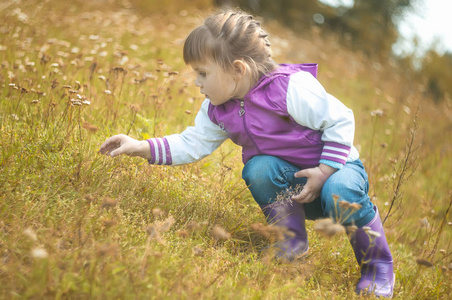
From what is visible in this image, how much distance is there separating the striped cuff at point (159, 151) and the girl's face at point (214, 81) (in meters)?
0.35

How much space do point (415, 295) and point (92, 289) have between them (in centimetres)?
151

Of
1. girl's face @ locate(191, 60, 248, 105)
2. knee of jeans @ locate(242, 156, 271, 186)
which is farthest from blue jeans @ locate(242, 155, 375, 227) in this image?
girl's face @ locate(191, 60, 248, 105)

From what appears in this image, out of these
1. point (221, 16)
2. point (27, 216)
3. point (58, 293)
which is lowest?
point (27, 216)

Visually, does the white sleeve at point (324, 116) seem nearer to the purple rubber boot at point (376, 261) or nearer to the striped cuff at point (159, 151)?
the purple rubber boot at point (376, 261)

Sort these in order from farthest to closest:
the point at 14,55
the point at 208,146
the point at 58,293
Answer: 1. the point at 14,55
2. the point at 208,146
3. the point at 58,293

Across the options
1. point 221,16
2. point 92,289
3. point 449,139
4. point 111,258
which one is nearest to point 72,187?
point 111,258

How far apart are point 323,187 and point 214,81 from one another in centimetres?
73

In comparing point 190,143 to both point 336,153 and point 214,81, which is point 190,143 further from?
point 336,153

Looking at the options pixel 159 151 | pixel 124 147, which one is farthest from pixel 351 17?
pixel 124 147

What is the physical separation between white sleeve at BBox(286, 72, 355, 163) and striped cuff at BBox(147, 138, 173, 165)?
66 centimetres

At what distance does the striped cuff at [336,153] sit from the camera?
1.95 meters

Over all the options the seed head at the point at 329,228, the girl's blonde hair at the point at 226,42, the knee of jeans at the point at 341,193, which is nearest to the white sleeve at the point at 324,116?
the knee of jeans at the point at 341,193

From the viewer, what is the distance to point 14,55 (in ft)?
10.4

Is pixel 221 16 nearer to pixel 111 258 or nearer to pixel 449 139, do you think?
pixel 111 258
